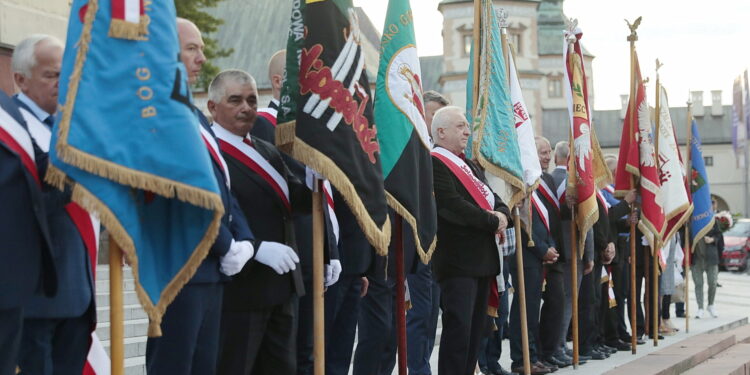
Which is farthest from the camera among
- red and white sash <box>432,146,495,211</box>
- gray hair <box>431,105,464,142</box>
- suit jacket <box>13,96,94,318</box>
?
gray hair <box>431,105,464,142</box>

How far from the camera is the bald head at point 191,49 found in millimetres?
A: 5254

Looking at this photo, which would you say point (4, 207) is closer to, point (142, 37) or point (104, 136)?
point (104, 136)

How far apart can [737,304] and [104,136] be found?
20105 millimetres

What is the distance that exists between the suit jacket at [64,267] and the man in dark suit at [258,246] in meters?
1.05

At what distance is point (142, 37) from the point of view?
4.37 metres

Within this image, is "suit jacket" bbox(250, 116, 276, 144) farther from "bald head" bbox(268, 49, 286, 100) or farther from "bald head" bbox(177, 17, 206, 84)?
"bald head" bbox(177, 17, 206, 84)

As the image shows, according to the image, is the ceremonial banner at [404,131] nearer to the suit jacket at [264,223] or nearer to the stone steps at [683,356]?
the suit jacket at [264,223]

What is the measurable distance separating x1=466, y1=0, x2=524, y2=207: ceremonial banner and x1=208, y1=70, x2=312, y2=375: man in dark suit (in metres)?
3.17

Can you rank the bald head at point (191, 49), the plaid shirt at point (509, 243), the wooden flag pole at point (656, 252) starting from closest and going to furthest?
1. the bald head at point (191, 49)
2. the plaid shirt at point (509, 243)
3. the wooden flag pole at point (656, 252)

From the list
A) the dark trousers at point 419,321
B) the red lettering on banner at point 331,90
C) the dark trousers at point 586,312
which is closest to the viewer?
the red lettering on banner at point 331,90

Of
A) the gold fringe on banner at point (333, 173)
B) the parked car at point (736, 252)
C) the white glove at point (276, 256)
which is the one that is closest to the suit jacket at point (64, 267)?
the white glove at point (276, 256)

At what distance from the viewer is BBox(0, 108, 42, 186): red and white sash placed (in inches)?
166

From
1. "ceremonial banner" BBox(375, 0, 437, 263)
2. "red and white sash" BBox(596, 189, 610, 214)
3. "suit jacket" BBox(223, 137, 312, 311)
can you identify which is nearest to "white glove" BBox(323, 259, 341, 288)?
"suit jacket" BBox(223, 137, 312, 311)

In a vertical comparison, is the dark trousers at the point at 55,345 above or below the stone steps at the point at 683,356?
above
